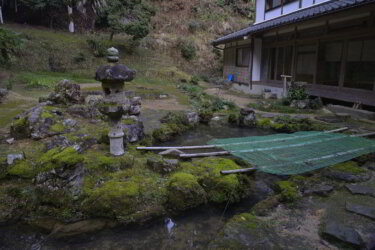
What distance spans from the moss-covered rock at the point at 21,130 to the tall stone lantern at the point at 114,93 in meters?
2.05

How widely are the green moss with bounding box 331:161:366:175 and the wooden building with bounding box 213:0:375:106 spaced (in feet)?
15.1

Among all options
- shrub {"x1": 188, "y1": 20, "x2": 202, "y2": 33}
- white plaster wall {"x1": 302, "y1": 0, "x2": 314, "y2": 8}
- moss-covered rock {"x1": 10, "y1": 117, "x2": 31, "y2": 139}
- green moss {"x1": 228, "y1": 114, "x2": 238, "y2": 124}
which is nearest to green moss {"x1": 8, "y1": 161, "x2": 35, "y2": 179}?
moss-covered rock {"x1": 10, "y1": 117, "x2": 31, "y2": 139}

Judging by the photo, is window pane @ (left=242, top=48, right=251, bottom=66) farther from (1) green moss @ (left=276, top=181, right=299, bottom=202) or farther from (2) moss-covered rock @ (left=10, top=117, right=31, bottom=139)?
(2) moss-covered rock @ (left=10, top=117, right=31, bottom=139)

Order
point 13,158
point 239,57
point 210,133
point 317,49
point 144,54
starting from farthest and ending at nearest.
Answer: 1. point 144,54
2. point 239,57
3. point 317,49
4. point 210,133
5. point 13,158

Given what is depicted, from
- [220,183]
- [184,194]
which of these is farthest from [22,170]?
[220,183]

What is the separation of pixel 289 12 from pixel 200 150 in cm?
995

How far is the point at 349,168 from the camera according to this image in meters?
4.05

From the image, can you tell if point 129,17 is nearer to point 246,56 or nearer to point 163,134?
point 246,56

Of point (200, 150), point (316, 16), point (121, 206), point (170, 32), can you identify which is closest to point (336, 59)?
point (316, 16)

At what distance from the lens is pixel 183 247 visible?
269cm

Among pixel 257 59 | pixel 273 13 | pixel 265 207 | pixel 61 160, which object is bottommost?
pixel 265 207

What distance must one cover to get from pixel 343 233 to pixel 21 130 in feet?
18.4

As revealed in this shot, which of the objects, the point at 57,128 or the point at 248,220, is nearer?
the point at 248,220

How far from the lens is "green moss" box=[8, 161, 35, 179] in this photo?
3.62 meters
